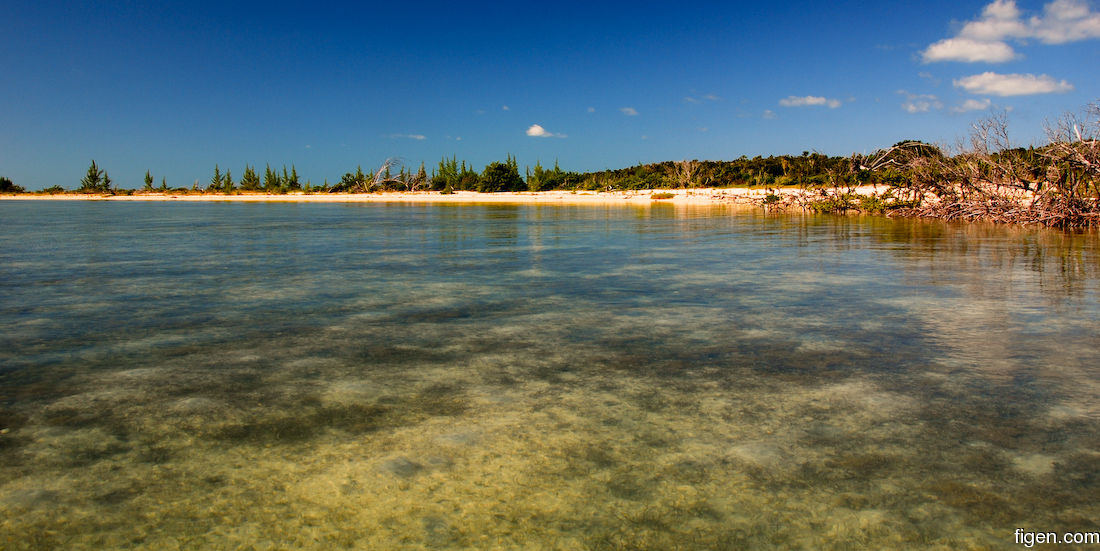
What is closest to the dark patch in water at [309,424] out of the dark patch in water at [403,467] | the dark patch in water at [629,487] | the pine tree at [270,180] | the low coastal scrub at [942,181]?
the dark patch in water at [403,467]

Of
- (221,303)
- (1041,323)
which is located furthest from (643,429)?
(221,303)

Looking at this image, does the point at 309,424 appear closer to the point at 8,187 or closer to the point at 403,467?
the point at 403,467

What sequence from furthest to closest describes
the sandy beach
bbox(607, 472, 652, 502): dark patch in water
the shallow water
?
the sandy beach
bbox(607, 472, 652, 502): dark patch in water
the shallow water

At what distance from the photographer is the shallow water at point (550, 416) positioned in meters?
2.59

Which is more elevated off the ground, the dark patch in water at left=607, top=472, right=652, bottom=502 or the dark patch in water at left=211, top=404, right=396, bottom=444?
the dark patch in water at left=211, top=404, right=396, bottom=444

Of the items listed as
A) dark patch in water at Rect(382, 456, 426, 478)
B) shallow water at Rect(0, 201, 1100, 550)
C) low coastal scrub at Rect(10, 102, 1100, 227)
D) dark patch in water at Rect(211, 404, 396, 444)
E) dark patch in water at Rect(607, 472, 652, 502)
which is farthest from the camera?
low coastal scrub at Rect(10, 102, 1100, 227)

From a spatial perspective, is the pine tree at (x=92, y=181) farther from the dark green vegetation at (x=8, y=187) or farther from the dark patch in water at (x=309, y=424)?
the dark patch in water at (x=309, y=424)

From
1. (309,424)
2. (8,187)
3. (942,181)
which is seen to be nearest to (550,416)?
(309,424)

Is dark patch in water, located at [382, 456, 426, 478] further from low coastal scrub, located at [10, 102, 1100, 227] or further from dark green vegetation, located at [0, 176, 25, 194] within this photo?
dark green vegetation, located at [0, 176, 25, 194]

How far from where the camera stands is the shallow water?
2.59 meters

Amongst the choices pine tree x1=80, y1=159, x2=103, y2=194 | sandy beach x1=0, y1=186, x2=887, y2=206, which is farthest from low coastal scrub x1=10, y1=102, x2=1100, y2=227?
pine tree x1=80, y1=159, x2=103, y2=194

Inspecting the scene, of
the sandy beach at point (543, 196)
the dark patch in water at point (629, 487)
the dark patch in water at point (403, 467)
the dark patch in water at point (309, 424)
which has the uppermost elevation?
the sandy beach at point (543, 196)

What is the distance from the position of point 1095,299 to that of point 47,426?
9065 millimetres

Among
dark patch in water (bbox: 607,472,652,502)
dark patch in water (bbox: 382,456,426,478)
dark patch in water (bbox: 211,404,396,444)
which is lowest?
dark patch in water (bbox: 607,472,652,502)
